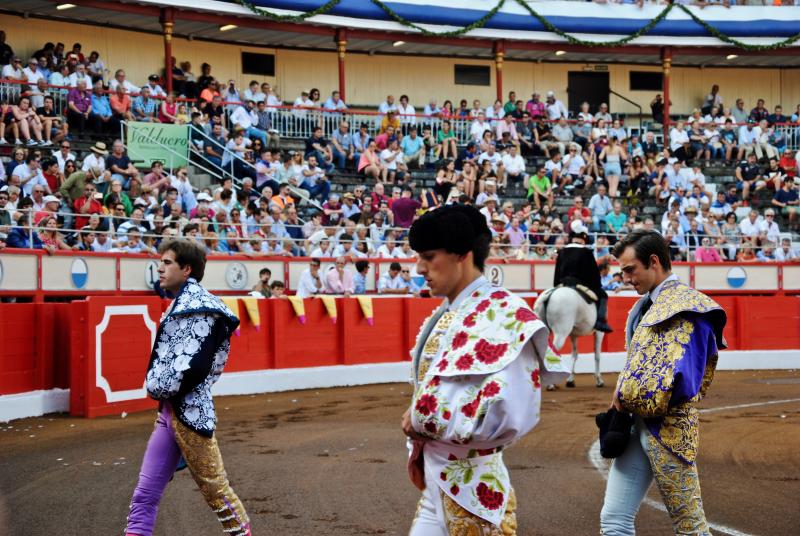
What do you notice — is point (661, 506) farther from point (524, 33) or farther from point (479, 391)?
point (524, 33)

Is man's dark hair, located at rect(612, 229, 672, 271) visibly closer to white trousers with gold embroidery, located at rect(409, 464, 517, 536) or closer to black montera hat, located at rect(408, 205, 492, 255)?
black montera hat, located at rect(408, 205, 492, 255)

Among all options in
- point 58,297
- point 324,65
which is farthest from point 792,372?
point 324,65

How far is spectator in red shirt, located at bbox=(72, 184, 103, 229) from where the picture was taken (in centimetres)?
1536

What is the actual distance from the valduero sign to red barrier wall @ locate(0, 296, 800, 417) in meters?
4.92

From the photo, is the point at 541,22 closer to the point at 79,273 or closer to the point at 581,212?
the point at 581,212

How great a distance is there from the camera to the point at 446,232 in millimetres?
3246

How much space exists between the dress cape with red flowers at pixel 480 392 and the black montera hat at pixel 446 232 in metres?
0.14

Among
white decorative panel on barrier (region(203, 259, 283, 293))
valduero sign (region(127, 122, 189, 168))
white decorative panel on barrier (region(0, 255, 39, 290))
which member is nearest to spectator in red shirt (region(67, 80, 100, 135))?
valduero sign (region(127, 122, 189, 168))

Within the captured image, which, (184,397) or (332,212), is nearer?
(184,397)

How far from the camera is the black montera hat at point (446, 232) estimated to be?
3.25 metres

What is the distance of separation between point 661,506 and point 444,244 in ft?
12.5

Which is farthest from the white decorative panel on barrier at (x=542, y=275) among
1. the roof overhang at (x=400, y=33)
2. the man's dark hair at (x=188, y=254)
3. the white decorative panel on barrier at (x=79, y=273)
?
the man's dark hair at (x=188, y=254)

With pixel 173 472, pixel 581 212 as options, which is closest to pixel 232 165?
pixel 581 212

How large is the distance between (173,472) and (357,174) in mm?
17604
